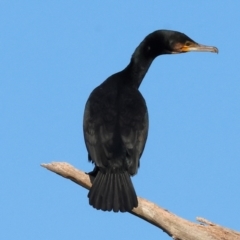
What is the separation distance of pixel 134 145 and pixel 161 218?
922 mm

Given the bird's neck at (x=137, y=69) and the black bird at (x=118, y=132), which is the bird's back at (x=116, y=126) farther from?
the bird's neck at (x=137, y=69)

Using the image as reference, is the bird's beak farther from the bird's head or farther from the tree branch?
the tree branch

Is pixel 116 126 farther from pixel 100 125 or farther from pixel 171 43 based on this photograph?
pixel 171 43

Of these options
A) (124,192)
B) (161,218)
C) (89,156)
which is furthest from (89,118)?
(161,218)

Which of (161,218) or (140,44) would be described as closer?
(161,218)

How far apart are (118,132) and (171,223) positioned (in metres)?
1.08

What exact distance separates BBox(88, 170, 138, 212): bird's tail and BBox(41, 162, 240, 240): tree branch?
9 cm

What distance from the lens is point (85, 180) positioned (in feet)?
21.6

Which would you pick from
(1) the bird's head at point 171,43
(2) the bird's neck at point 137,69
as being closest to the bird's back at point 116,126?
(2) the bird's neck at point 137,69

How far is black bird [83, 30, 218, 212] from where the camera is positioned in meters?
6.54

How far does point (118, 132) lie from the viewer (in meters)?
6.89

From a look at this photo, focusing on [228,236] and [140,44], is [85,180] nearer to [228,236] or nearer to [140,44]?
[228,236]

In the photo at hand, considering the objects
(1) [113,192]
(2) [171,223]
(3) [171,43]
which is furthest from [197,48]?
(2) [171,223]

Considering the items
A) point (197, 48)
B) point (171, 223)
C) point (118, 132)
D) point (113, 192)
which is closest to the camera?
point (171, 223)
